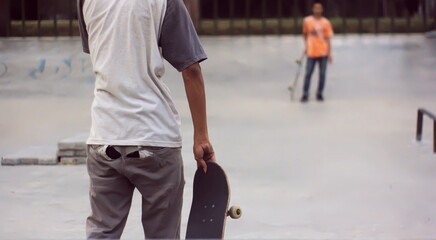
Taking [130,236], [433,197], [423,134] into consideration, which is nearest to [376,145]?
[423,134]

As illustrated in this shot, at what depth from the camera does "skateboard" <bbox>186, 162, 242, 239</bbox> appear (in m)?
4.75

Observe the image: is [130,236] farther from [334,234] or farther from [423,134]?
[423,134]

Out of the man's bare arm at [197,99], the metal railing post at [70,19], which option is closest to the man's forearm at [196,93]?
the man's bare arm at [197,99]

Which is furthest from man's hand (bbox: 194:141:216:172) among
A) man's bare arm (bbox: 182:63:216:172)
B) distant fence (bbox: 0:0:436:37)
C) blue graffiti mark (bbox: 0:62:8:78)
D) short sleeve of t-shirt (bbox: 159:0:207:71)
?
distant fence (bbox: 0:0:436:37)

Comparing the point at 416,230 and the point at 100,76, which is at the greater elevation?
the point at 100,76

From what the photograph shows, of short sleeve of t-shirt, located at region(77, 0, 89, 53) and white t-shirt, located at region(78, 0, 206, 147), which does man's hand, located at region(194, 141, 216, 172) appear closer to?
white t-shirt, located at region(78, 0, 206, 147)

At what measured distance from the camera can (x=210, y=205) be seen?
4.80 meters

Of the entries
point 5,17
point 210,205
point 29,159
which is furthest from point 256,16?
point 210,205

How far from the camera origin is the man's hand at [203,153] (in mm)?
4695

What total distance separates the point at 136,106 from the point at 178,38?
0.33m

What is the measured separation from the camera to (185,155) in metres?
11.1

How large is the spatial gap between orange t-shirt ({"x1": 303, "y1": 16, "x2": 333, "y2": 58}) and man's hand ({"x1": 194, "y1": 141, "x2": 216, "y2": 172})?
12952 mm

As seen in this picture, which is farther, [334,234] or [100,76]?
[334,234]

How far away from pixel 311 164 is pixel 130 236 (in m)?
3.58
